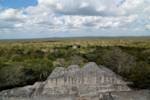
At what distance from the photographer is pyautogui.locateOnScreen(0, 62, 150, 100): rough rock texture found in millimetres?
35688

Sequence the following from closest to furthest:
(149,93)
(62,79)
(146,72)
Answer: (149,93), (62,79), (146,72)

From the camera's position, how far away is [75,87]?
3953 cm

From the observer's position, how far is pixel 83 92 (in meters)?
37.7

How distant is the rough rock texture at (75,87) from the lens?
117 ft

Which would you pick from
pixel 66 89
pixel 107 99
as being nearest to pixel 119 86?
pixel 107 99

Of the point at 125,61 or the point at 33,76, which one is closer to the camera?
the point at 33,76

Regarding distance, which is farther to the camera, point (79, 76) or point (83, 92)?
point (79, 76)

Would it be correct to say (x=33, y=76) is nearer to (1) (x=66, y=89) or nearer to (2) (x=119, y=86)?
(1) (x=66, y=89)

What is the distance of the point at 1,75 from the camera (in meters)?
50.0

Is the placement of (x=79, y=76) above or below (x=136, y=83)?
above

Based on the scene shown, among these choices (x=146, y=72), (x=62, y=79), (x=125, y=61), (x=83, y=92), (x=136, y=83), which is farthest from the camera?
(x=125, y=61)

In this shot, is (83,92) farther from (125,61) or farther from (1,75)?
(125,61)

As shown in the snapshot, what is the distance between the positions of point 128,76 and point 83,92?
729 inches

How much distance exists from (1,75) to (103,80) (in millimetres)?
21280
